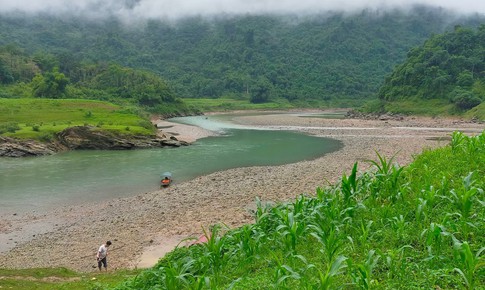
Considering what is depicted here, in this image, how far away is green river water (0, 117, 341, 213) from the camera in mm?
29027

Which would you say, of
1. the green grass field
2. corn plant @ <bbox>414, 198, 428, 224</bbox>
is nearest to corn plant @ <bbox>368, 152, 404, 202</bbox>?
corn plant @ <bbox>414, 198, 428, 224</bbox>

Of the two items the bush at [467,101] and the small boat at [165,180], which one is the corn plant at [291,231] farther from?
the bush at [467,101]

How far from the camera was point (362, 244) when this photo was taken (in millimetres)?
7973

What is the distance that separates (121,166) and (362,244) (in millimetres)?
35618

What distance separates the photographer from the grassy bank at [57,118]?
52750mm

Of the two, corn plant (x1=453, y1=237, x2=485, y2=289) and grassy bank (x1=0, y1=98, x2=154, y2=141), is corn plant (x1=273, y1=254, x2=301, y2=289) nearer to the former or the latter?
corn plant (x1=453, y1=237, x2=485, y2=289)

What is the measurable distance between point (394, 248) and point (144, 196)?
73.8 feet

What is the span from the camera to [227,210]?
22.8 m

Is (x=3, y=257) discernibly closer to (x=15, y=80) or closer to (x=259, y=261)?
(x=259, y=261)

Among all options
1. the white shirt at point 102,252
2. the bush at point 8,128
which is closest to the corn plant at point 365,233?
the white shirt at point 102,252

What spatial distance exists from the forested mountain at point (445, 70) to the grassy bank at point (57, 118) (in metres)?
71.5

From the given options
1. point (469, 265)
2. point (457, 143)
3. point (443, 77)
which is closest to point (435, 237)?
point (469, 265)

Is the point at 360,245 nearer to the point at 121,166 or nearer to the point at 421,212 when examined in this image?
the point at 421,212

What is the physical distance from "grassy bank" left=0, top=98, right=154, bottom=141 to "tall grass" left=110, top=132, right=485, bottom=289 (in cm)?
4795
